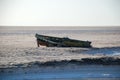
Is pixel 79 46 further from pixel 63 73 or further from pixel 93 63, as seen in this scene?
pixel 63 73

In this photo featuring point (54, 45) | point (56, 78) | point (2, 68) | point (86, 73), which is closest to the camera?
point (56, 78)

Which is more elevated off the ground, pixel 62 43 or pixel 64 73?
pixel 62 43

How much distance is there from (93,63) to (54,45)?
3005 millimetres

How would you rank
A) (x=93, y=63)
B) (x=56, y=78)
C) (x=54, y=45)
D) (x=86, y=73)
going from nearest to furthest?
1. (x=56, y=78)
2. (x=86, y=73)
3. (x=93, y=63)
4. (x=54, y=45)

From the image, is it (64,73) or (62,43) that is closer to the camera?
(64,73)

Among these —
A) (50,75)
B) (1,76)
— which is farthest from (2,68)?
(50,75)

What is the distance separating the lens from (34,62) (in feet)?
19.0

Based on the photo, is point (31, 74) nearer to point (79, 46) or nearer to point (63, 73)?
point (63, 73)

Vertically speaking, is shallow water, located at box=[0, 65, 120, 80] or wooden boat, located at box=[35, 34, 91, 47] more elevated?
wooden boat, located at box=[35, 34, 91, 47]

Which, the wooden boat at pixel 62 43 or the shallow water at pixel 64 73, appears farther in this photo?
the wooden boat at pixel 62 43

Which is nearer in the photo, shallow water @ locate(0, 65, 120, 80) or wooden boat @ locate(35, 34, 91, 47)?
shallow water @ locate(0, 65, 120, 80)

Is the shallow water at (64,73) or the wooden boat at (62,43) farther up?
the wooden boat at (62,43)

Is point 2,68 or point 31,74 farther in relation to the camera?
point 2,68

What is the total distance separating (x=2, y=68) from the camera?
207 inches
